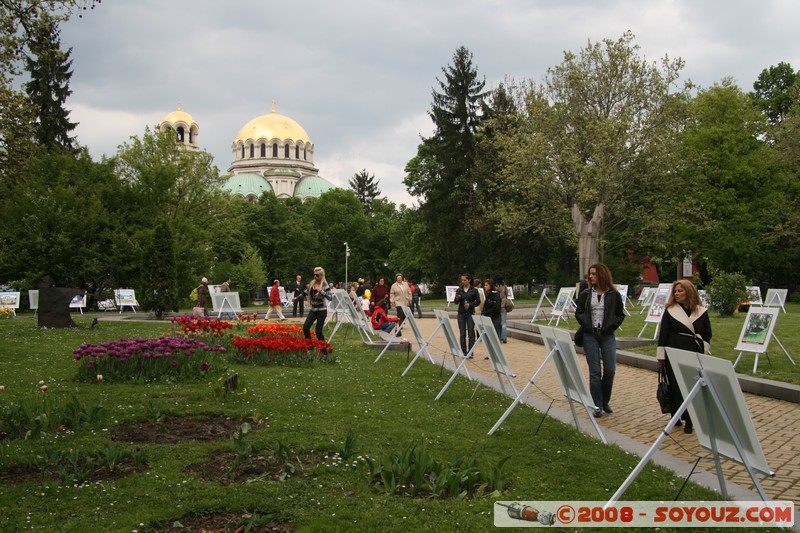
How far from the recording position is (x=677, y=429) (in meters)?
7.66

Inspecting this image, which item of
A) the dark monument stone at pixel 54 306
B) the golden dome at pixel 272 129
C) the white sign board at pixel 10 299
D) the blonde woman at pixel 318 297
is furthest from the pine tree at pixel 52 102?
the golden dome at pixel 272 129

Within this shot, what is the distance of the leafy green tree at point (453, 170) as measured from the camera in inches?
1900

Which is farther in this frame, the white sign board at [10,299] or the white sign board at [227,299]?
the white sign board at [10,299]

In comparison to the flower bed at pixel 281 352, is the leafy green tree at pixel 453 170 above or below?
above

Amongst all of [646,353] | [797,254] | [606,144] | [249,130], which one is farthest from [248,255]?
[249,130]

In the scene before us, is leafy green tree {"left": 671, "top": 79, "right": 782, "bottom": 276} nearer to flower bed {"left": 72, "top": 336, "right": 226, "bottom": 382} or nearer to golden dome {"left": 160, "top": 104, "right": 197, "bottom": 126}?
flower bed {"left": 72, "top": 336, "right": 226, "bottom": 382}

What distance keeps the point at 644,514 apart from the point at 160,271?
23.0m

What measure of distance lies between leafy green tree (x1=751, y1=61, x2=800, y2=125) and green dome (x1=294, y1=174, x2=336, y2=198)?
6956 cm

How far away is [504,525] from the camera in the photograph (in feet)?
13.7

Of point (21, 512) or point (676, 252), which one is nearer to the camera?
point (21, 512)

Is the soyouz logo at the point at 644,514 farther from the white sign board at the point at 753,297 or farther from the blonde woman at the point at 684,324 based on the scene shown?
the white sign board at the point at 753,297

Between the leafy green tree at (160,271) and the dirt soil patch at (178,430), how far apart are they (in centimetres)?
1870

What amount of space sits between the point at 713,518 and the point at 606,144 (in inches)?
1228

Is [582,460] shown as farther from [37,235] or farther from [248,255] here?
[248,255]
